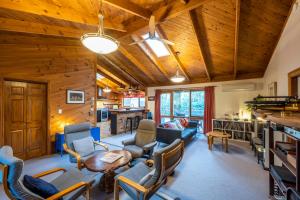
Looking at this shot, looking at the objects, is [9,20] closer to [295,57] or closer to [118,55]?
[118,55]

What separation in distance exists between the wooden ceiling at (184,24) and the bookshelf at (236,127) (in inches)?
76.5

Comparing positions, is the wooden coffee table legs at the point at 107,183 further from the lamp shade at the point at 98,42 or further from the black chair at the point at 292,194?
the black chair at the point at 292,194

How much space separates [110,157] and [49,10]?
2.98 meters

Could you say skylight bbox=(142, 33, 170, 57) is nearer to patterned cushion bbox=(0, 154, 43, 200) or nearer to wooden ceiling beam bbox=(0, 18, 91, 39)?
wooden ceiling beam bbox=(0, 18, 91, 39)

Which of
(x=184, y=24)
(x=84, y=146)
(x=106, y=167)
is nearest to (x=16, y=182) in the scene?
(x=106, y=167)

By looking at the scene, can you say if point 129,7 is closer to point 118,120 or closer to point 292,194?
point 292,194

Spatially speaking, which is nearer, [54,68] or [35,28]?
[35,28]

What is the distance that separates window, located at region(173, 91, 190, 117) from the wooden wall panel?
14.2 ft

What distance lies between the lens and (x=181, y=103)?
25.2 ft

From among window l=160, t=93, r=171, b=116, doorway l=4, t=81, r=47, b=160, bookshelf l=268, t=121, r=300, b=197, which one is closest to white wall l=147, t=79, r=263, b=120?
window l=160, t=93, r=171, b=116

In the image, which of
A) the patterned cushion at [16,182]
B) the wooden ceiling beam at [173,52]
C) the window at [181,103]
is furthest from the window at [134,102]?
the patterned cushion at [16,182]

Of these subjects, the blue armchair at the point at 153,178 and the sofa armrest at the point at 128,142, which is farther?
the sofa armrest at the point at 128,142

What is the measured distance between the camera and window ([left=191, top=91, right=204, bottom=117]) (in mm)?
7105

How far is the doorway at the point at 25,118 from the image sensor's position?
11.3 ft
